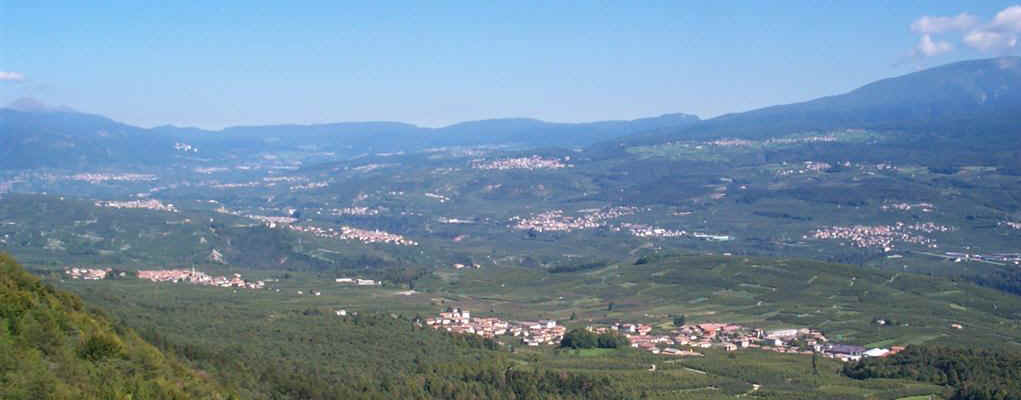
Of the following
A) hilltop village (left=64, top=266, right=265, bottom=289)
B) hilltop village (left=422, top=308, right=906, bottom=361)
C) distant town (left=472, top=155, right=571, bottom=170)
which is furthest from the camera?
distant town (left=472, top=155, right=571, bottom=170)

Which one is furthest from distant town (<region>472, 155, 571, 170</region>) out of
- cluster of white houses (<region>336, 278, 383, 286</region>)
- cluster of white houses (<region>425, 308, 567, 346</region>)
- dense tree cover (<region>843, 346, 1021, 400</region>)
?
dense tree cover (<region>843, 346, 1021, 400</region>)

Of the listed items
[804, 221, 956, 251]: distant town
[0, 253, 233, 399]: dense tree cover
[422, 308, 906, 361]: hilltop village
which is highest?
[0, 253, 233, 399]: dense tree cover

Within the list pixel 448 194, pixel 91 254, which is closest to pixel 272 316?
pixel 91 254

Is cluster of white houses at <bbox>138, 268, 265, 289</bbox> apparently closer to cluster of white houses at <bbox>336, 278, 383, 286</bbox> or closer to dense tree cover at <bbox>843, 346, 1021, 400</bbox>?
cluster of white houses at <bbox>336, 278, 383, 286</bbox>

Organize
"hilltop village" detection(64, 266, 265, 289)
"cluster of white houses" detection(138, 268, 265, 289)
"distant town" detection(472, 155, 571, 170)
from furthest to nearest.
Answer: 1. "distant town" detection(472, 155, 571, 170)
2. "cluster of white houses" detection(138, 268, 265, 289)
3. "hilltop village" detection(64, 266, 265, 289)

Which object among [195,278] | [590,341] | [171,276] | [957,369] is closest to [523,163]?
[195,278]

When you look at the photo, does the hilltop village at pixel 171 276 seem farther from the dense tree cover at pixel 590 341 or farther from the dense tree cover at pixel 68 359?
the dense tree cover at pixel 68 359

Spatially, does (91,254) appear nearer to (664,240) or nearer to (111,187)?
(664,240)
